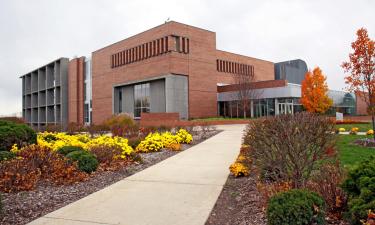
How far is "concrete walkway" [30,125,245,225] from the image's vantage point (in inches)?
193

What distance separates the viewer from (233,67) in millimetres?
51781

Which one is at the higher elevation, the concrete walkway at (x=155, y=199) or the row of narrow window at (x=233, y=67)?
the row of narrow window at (x=233, y=67)

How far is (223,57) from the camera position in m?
50.2

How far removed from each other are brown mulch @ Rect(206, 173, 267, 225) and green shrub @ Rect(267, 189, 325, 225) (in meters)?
0.59

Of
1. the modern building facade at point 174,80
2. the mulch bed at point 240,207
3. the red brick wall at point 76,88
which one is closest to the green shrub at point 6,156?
the mulch bed at point 240,207

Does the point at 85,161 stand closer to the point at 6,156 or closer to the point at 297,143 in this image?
the point at 6,156

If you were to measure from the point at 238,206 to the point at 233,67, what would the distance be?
47.6 metres

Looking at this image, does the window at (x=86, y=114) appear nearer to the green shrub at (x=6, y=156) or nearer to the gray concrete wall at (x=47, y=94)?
the gray concrete wall at (x=47, y=94)

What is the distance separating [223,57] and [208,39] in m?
9.73

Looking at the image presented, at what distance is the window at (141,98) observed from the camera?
4160cm

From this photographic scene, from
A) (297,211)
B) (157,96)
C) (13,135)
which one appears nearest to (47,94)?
(157,96)

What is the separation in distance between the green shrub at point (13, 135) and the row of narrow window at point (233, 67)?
132 ft

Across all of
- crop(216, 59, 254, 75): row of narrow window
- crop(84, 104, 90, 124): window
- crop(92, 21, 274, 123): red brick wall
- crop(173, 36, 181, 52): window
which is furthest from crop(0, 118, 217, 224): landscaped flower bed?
crop(84, 104, 90, 124): window

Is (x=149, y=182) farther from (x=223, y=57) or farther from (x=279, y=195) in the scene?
(x=223, y=57)
